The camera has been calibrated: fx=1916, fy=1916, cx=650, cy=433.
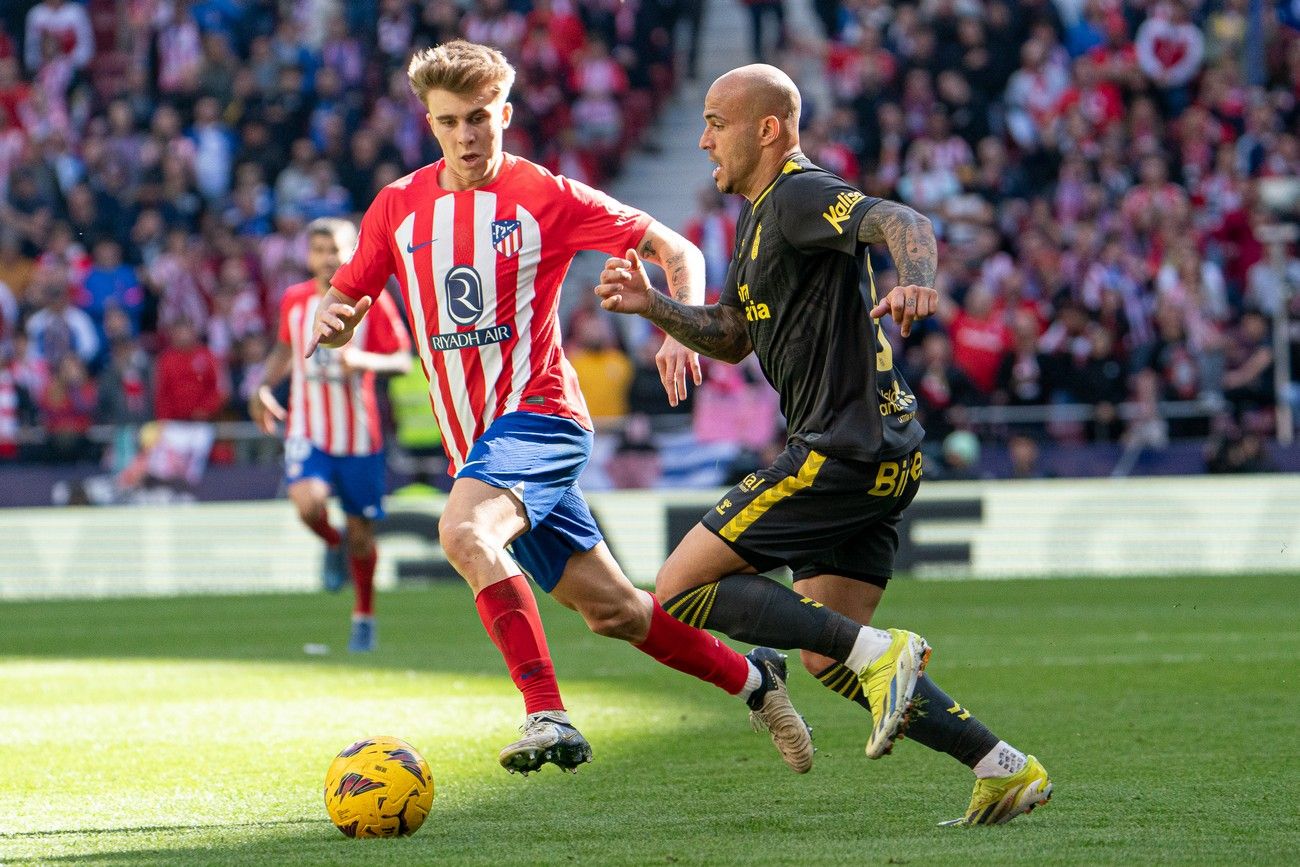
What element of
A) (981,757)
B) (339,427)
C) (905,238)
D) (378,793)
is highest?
(905,238)

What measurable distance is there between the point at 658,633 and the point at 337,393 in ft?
18.6

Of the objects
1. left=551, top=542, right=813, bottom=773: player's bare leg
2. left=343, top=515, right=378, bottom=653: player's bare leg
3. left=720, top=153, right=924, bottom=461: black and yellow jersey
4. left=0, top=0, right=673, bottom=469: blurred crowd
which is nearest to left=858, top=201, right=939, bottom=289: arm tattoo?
left=720, top=153, right=924, bottom=461: black and yellow jersey

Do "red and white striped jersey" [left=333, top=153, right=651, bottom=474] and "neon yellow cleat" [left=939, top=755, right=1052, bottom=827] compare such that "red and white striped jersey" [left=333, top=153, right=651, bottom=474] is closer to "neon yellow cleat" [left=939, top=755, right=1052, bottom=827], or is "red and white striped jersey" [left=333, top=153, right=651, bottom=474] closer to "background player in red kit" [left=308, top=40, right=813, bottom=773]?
"background player in red kit" [left=308, top=40, right=813, bottom=773]

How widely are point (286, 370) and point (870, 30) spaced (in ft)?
38.1

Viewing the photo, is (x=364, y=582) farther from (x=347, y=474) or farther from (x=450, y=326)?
(x=450, y=326)

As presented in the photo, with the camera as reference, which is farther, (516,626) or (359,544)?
(359,544)

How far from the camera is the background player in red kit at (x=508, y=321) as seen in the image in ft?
20.4

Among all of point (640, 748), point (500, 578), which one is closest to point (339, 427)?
point (640, 748)

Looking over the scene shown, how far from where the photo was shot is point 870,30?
2158 centimetres

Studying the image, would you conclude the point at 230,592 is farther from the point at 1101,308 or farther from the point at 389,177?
the point at 1101,308

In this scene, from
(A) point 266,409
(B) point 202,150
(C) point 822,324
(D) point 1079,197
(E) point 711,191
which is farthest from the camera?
(B) point 202,150

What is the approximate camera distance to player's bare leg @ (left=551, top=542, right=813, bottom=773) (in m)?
6.19

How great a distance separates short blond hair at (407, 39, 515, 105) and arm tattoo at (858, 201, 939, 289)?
5.50 ft

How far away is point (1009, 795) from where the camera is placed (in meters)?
5.29
